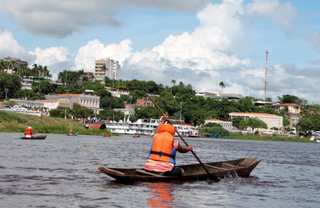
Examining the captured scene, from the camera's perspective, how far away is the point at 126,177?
76.8 ft

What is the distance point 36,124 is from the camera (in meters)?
91.2

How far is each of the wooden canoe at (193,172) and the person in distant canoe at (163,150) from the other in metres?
0.33

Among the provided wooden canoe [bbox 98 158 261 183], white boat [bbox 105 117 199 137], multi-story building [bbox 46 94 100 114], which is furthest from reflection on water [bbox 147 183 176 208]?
multi-story building [bbox 46 94 100 114]

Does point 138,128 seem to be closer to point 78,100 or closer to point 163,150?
point 78,100

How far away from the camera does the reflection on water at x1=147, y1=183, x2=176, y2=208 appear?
1966cm

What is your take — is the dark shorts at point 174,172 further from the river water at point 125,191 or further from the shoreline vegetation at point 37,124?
the shoreline vegetation at point 37,124

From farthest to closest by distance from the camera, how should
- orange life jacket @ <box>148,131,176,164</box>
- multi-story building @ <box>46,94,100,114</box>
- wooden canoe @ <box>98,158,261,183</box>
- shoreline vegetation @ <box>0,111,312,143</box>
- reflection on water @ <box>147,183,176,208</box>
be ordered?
multi-story building @ <box>46,94,100,114</box> → shoreline vegetation @ <box>0,111,312,143</box> → wooden canoe @ <box>98,158,261,183</box> → orange life jacket @ <box>148,131,176,164</box> → reflection on water @ <box>147,183,176,208</box>

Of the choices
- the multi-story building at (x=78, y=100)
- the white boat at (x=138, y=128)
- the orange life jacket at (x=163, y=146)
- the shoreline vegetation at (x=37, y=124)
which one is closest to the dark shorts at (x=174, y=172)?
the orange life jacket at (x=163, y=146)

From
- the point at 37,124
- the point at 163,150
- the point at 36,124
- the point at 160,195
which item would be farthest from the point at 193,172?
the point at 37,124

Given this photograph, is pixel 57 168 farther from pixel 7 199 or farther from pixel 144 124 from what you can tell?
pixel 144 124

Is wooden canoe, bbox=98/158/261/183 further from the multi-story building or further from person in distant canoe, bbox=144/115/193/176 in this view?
the multi-story building

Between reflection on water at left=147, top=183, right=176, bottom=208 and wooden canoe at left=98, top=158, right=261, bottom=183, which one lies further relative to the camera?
wooden canoe at left=98, top=158, right=261, bottom=183

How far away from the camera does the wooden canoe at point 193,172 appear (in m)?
23.4

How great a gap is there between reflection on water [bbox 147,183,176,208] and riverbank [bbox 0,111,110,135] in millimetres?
62450
